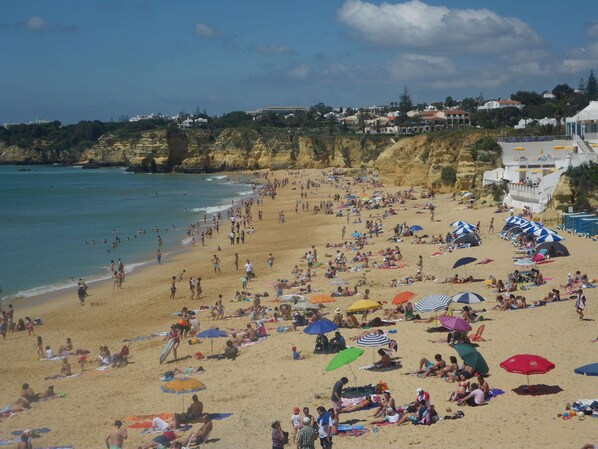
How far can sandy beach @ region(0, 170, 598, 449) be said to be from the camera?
31.0 feet

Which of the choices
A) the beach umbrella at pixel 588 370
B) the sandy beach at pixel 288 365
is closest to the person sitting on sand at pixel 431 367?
the sandy beach at pixel 288 365

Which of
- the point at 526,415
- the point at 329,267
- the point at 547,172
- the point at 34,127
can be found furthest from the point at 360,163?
the point at 34,127

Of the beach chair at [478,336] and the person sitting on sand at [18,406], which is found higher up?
the beach chair at [478,336]

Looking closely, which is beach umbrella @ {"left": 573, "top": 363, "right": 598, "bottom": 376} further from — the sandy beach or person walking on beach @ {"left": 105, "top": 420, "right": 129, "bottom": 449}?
person walking on beach @ {"left": 105, "top": 420, "right": 129, "bottom": 449}

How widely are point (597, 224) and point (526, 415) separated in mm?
14586

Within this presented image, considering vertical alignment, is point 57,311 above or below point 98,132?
below

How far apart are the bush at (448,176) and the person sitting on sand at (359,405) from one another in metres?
35.3

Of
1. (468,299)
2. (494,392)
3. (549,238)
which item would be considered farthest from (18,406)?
(549,238)

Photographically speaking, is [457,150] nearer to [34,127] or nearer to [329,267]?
[329,267]

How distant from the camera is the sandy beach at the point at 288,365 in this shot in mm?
9459

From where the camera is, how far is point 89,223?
142 ft

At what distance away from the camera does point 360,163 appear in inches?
3374

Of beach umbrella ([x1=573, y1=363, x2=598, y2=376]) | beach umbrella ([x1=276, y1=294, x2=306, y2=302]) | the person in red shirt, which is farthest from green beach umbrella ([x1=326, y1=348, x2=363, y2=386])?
beach umbrella ([x1=276, y1=294, x2=306, y2=302])

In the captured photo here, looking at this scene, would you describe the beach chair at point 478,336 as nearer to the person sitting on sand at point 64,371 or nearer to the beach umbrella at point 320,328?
the beach umbrella at point 320,328
